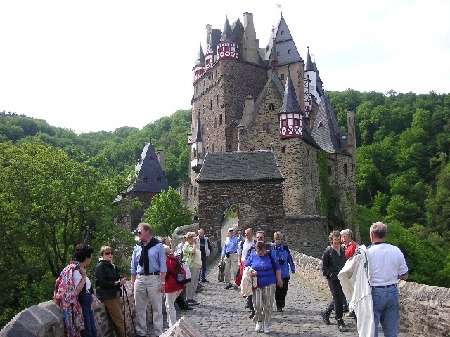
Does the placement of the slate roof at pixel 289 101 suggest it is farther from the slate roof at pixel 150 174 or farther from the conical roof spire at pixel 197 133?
the slate roof at pixel 150 174

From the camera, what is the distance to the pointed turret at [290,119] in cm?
3975

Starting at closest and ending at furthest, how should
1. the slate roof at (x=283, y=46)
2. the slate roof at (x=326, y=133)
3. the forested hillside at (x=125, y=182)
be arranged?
the forested hillside at (x=125, y=182) < the slate roof at (x=326, y=133) < the slate roof at (x=283, y=46)

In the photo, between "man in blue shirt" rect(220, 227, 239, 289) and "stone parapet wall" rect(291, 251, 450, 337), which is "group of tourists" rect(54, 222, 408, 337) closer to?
"stone parapet wall" rect(291, 251, 450, 337)

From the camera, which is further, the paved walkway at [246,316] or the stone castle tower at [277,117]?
the stone castle tower at [277,117]

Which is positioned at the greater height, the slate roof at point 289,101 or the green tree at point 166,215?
the slate roof at point 289,101

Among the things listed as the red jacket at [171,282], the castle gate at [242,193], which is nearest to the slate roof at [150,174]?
the castle gate at [242,193]

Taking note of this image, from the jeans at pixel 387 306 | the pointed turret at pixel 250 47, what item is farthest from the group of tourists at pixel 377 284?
the pointed turret at pixel 250 47

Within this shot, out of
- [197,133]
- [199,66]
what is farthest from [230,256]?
[199,66]

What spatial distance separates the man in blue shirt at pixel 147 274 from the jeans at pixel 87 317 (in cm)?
147

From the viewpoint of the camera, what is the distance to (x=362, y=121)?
284 feet

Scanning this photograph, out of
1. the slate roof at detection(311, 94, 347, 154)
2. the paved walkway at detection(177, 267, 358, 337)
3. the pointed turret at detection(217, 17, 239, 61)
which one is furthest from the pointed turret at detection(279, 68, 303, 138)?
the paved walkway at detection(177, 267, 358, 337)

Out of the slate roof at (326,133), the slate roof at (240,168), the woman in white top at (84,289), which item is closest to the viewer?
the woman in white top at (84,289)

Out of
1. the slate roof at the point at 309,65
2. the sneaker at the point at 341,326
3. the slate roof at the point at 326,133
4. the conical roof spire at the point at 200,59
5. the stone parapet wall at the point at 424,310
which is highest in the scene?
the conical roof spire at the point at 200,59

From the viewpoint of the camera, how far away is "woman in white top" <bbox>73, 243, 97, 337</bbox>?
7102 mm
